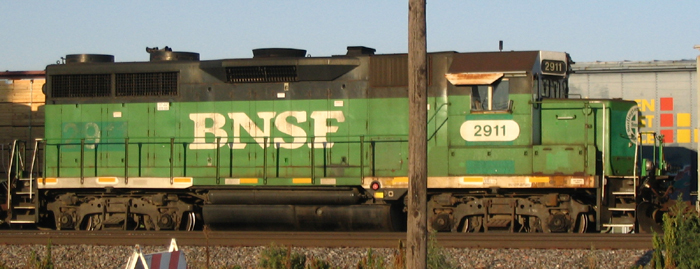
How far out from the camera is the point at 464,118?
40.4 feet

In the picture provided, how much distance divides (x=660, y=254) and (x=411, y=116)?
3807mm

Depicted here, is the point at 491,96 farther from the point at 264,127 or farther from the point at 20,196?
the point at 20,196

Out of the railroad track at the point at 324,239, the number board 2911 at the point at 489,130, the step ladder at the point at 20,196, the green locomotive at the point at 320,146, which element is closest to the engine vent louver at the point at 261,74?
the green locomotive at the point at 320,146

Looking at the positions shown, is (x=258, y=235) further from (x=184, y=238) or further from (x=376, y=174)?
(x=376, y=174)

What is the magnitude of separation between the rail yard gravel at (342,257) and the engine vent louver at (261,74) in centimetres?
358

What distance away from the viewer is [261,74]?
13297 millimetres

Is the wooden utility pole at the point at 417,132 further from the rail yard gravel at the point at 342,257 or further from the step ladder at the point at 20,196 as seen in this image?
the step ladder at the point at 20,196

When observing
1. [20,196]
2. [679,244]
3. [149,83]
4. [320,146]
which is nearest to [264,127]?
[320,146]

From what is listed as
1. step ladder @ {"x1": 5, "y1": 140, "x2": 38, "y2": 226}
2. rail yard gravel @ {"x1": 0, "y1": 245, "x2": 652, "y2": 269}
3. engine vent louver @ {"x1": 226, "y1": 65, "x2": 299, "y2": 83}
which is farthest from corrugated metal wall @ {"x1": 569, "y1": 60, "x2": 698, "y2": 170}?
step ladder @ {"x1": 5, "y1": 140, "x2": 38, "y2": 226}

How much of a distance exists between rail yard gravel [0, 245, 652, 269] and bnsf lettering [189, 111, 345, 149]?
9.03ft

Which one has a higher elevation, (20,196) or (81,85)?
(81,85)

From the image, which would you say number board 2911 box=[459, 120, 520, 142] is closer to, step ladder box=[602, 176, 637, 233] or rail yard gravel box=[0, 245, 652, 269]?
step ladder box=[602, 176, 637, 233]

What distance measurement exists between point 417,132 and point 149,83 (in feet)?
25.0

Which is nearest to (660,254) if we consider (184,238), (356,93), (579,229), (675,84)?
(579,229)
